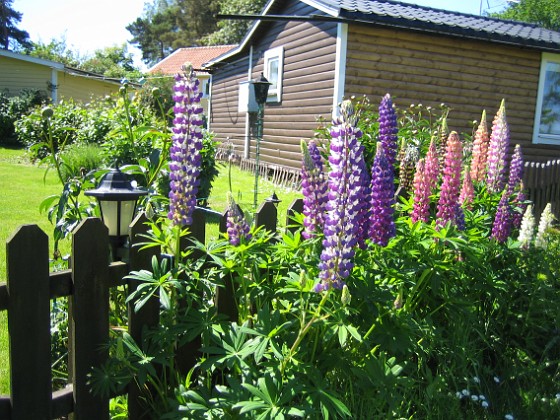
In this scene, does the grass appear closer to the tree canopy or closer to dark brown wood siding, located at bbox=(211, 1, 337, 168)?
dark brown wood siding, located at bbox=(211, 1, 337, 168)

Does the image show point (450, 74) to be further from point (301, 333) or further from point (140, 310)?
point (301, 333)

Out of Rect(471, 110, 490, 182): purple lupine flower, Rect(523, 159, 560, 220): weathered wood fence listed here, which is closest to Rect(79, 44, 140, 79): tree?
Rect(523, 159, 560, 220): weathered wood fence

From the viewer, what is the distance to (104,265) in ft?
7.63

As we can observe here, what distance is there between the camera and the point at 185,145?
2.22m

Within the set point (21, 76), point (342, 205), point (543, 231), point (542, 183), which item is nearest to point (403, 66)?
point (542, 183)

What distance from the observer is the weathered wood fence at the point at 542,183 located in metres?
8.38

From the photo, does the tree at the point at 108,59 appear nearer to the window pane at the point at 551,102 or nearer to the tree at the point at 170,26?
the tree at the point at 170,26

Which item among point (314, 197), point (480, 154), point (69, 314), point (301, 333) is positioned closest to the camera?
point (301, 333)

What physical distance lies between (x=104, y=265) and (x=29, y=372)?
1.72 ft

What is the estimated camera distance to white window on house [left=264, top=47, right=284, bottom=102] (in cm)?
1409

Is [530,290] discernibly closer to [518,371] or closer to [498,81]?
[518,371]

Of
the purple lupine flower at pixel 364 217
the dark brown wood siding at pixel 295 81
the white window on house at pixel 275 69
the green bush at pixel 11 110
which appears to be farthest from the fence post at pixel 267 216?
the green bush at pixel 11 110

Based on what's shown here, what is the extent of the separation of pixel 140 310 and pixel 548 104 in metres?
14.1

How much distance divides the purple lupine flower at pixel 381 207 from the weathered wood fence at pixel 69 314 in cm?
86
